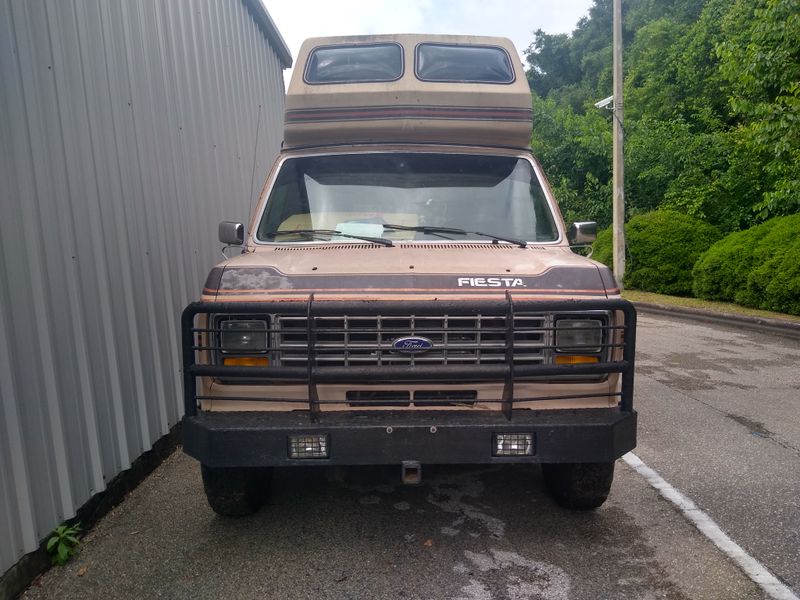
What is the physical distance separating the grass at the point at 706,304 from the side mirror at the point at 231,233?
10585 millimetres

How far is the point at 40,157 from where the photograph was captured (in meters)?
3.79

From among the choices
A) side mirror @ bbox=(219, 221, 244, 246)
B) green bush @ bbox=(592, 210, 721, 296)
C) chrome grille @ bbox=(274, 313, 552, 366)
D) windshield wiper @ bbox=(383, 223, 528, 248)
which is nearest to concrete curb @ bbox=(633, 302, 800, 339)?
green bush @ bbox=(592, 210, 721, 296)

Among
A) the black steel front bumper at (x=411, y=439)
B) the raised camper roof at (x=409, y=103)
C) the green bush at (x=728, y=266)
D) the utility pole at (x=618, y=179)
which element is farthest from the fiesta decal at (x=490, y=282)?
the utility pole at (x=618, y=179)

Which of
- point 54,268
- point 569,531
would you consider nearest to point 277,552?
point 569,531

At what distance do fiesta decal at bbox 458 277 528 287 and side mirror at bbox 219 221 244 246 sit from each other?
1.85 metres

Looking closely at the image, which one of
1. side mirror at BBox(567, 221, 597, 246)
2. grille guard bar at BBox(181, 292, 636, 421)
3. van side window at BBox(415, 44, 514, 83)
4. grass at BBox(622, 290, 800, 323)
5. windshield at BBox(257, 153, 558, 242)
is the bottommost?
grass at BBox(622, 290, 800, 323)

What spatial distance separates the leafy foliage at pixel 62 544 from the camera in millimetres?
3707

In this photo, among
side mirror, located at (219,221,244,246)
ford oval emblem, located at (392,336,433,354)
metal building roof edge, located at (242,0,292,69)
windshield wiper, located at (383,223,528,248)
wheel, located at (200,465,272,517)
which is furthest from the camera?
metal building roof edge, located at (242,0,292,69)

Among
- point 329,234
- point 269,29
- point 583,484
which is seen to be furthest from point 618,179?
point 583,484

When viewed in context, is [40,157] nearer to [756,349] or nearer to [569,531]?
[569,531]

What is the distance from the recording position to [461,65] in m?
5.31

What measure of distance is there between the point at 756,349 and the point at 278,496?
8.28 metres

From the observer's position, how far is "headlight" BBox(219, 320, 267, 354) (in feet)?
11.7

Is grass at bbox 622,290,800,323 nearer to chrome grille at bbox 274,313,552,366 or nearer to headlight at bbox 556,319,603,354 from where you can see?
headlight at bbox 556,319,603,354
